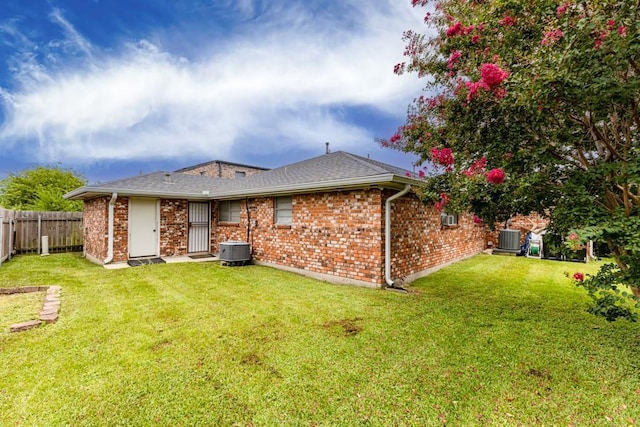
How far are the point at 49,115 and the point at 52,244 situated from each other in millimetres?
6066

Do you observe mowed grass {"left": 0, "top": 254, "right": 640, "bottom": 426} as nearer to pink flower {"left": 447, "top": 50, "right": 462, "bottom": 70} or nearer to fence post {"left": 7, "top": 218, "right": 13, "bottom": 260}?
pink flower {"left": 447, "top": 50, "right": 462, "bottom": 70}

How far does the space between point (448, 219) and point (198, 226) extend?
8609 millimetres

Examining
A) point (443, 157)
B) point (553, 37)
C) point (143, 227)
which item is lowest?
point (143, 227)

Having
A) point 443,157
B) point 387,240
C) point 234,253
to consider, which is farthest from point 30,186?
point 443,157

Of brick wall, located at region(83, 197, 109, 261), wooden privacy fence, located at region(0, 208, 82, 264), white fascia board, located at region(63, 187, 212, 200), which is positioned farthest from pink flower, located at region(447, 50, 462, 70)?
wooden privacy fence, located at region(0, 208, 82, 264)

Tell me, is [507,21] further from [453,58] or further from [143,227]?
[143,227]

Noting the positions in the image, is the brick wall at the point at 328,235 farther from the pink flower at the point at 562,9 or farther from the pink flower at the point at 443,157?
the pink flower at the point at 562,9

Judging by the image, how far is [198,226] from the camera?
35.3 feet

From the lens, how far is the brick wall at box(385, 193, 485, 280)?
265 inches

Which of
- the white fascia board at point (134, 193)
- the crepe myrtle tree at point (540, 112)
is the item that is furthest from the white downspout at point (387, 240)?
the white fascia board at point (134, 193)

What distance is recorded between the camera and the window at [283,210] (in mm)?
8242

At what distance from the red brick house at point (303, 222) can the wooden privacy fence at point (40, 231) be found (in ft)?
5.16

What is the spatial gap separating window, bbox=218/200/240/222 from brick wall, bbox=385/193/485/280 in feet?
18.8

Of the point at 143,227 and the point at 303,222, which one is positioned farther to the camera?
the point at 143,227
